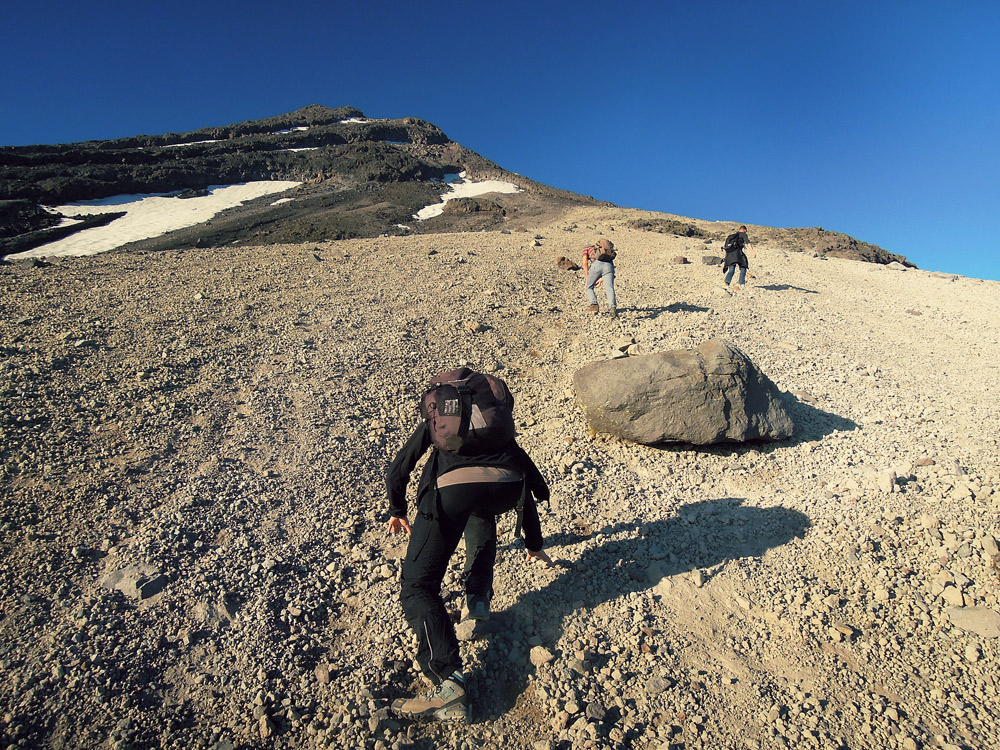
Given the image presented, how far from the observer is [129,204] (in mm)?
29578

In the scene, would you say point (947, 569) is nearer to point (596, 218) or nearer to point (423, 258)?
point (423, 258)

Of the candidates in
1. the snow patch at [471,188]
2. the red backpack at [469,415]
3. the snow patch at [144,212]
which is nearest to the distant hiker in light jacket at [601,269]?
the red backpack at [469,415]

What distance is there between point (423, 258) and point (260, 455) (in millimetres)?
8665

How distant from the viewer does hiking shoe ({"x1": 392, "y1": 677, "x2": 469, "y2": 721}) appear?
10.4ft

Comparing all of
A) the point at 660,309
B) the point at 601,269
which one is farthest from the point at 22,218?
the point at 660,309

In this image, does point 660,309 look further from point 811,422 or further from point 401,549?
point 401,549

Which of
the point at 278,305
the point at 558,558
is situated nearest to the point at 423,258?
the point at 278,305

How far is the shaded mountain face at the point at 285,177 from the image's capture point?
82.7 ft

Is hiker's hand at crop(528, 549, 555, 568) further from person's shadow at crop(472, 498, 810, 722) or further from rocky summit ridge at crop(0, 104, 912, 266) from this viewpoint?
rocky summit ridge at crop(0, 104, 912, 266)

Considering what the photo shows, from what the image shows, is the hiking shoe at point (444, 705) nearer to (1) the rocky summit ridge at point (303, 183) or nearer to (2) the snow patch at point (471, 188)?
(1) the rocky summit ridge at point (303, 183)

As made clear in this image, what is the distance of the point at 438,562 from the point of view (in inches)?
135

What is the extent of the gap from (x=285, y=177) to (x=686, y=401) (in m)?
37.0

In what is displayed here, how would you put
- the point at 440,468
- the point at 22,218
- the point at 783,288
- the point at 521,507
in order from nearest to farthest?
the point at 440,468 < the point at 521,507 < the point at 783,288 < the point at 22,218

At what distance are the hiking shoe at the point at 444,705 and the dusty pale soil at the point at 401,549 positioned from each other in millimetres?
105
